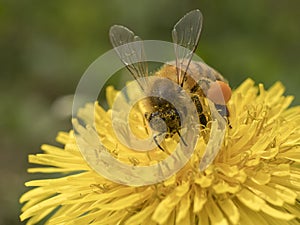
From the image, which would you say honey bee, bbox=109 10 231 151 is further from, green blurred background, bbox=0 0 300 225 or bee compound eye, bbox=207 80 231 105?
green blurred background, bbox=0 0 300 225

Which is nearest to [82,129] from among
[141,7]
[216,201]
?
[216,201]

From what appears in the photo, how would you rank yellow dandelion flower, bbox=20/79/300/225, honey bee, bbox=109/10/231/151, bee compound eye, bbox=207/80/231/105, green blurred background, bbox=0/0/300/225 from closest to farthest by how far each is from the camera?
yellow dandelion flower, bbox=20/79/300/225 → honey bee, bbox=109/10/231/151 → bee compound eye, bbox=207/80/231/105 → green blurred background, bbox=0/0/300/225

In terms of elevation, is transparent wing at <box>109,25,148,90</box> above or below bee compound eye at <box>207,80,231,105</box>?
above

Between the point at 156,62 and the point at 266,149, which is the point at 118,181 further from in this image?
the point at 156,62

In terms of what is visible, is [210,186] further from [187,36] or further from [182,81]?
[187,36]

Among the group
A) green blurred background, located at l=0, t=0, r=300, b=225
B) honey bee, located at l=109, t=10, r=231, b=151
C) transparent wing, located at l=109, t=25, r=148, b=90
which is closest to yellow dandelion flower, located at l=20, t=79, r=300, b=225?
honey bee, located at l=109, t=10, r=231, b=151

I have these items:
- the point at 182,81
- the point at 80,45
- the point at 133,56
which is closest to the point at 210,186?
the point at 182,81
